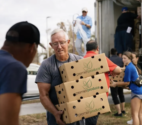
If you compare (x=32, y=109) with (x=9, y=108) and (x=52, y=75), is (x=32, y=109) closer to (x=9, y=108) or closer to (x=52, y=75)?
(x=52, y=75)

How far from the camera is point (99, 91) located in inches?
118

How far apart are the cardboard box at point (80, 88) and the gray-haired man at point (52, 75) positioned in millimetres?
126

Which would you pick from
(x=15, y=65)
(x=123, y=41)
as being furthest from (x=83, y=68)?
(x=123, y=41)

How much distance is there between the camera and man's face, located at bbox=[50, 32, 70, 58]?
3.14m

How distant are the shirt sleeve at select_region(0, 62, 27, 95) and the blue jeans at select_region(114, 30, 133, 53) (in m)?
8.24

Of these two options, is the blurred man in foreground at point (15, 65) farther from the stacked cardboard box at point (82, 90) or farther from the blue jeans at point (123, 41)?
the blue jeans at point (123, 41)

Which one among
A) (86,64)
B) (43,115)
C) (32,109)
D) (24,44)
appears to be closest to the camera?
(24,44)

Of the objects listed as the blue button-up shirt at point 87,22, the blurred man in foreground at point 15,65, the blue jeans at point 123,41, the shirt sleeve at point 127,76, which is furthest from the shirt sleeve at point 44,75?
the blue jeans at point 123,41

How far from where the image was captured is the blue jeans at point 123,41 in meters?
9.38

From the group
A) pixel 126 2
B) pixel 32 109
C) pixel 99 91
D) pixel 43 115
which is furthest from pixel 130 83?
pixel 126 2

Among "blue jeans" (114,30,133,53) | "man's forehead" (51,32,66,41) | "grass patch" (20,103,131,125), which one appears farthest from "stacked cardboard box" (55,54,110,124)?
"blue jeans" (114,30,133,53)

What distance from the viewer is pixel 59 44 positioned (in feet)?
10.4

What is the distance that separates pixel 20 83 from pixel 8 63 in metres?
0.14

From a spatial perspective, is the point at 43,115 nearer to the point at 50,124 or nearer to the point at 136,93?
the point at 136,93
